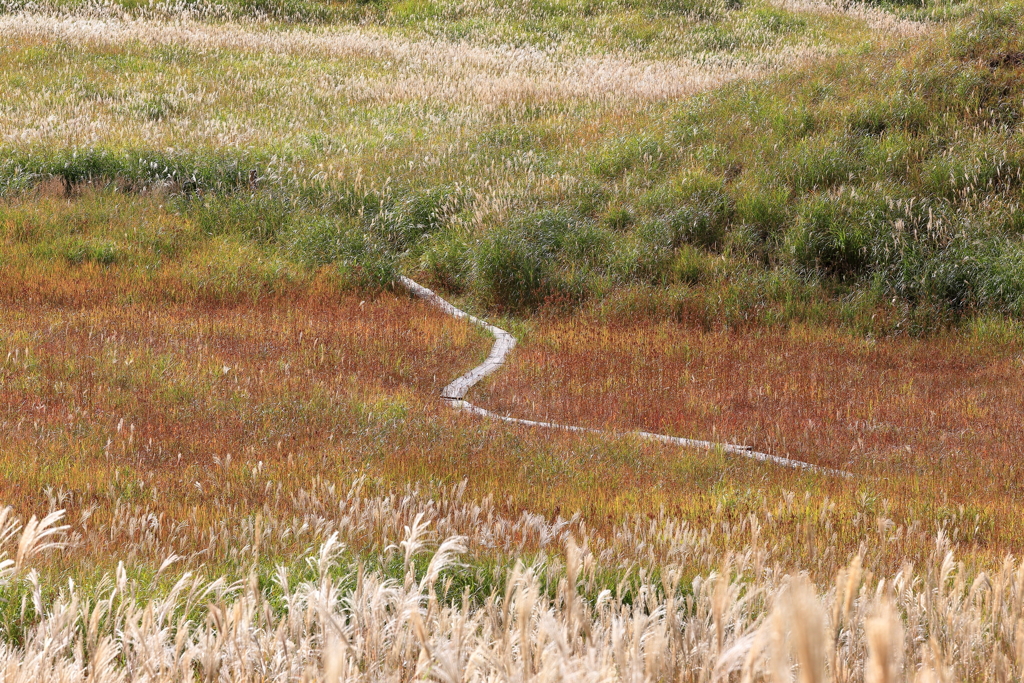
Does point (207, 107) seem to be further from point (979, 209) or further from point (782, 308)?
point (979, 209)

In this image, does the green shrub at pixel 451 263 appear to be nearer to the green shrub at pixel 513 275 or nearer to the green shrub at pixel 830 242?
the green shrub at pixel 513 275

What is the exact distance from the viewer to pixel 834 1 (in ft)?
106

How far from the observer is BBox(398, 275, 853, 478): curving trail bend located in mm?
6672

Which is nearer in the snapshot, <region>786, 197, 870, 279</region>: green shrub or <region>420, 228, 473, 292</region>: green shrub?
<region>786, 197, 870, 279</region>: green shrub

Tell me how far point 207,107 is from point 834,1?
78.9 feet

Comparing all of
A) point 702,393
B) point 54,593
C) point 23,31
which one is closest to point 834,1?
point 23,31

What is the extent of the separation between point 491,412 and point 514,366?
4.34 feet

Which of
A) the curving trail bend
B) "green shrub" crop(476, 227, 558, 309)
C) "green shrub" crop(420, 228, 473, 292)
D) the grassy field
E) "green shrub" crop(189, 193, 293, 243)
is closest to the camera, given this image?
the grassy field

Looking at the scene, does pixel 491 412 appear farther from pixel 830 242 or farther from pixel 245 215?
pixel 245 215

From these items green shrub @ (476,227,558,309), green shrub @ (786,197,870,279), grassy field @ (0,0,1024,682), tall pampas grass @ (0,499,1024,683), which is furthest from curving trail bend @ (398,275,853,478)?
tall pampas grass @ (0,499,1024,683)

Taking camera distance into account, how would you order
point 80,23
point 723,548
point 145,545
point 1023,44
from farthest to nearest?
point 80,23 < point 1023,44 < point 723,548 < point 145,545

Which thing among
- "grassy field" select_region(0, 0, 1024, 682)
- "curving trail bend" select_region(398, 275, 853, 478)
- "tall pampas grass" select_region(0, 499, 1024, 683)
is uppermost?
"tall pampas grass" select_region(0, 499, 1024, 683)

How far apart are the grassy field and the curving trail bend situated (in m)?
0.15

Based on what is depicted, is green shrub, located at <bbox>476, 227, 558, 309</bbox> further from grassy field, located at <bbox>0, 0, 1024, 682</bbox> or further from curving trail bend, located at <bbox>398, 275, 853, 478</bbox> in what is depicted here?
curving trail bend, located at <bbox>398, 275, 853, 478</bbox>
